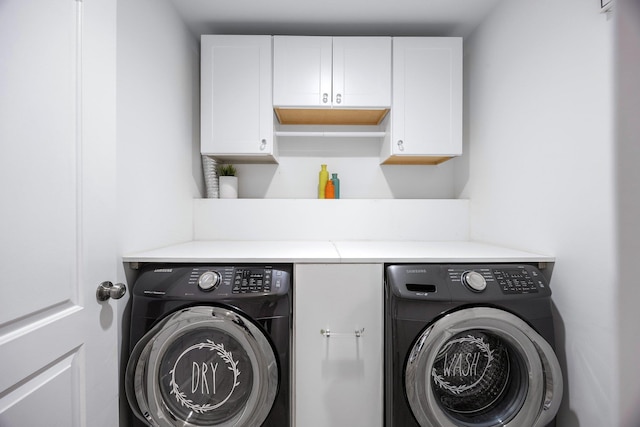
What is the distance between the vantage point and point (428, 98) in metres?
1.95

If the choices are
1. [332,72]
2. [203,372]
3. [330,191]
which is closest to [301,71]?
[332,72]

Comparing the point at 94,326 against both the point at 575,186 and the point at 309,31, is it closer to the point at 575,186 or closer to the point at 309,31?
the point at 575,186

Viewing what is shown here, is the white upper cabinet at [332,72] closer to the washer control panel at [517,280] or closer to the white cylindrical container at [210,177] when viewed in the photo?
the white cylindrical container at [210,177]

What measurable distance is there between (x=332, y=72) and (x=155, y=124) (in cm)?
112

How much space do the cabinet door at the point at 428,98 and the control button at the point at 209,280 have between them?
1367 mm

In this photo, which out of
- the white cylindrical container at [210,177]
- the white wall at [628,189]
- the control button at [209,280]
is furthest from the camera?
the white cylindrical container at [210,177]

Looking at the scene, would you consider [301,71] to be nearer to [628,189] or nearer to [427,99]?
[427,99]

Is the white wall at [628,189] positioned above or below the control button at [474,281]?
above

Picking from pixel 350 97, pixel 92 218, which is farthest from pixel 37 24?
pixel 350 97

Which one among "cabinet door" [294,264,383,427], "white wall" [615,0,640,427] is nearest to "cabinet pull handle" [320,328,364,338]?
"cabinet door" [294,264,383,427]

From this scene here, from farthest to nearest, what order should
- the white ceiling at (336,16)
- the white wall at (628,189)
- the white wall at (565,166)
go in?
the white ceiling at (336,16) < the white wall at (565,166) < the white wall at (628,189)

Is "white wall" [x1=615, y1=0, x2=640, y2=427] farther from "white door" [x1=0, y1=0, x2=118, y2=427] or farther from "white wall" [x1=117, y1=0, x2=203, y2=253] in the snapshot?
"white wall" [x1=117, y1=0, x2=203, y2=253]

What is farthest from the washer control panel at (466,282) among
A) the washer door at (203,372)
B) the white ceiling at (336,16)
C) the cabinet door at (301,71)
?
the white ceiling at (336,16)

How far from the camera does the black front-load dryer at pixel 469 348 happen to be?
1187mm
